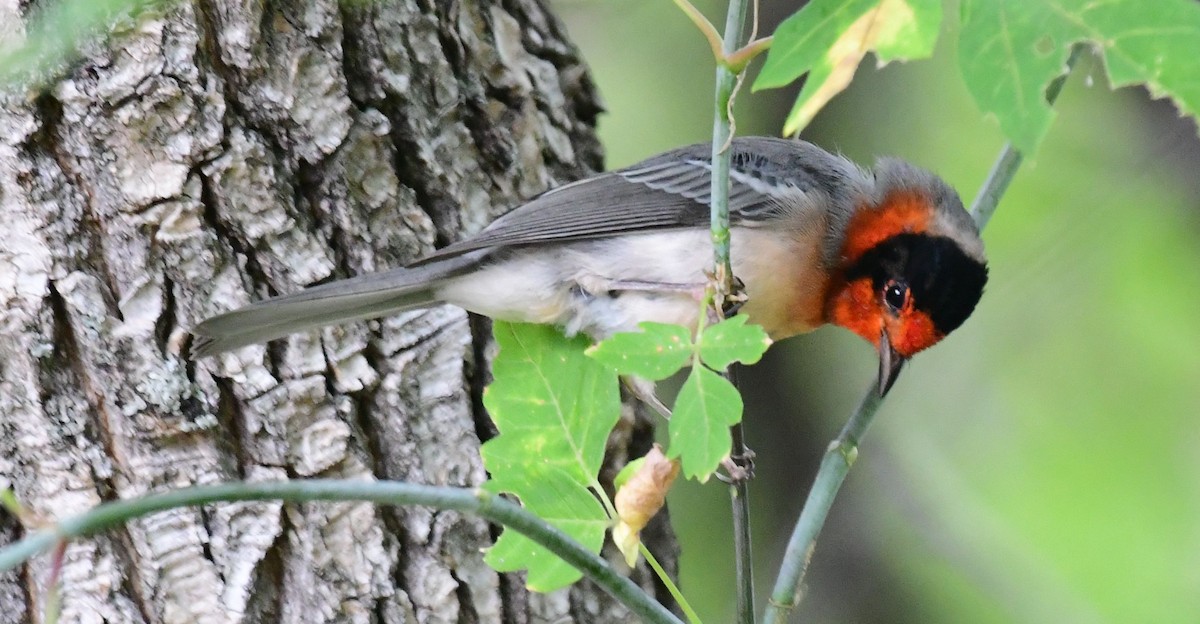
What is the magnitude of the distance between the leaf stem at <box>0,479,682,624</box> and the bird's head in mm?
1538

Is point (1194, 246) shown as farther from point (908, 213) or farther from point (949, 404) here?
point (908, 213)

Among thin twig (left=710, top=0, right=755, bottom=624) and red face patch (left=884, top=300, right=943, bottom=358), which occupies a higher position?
red face patch (left=884, top=300, right=943, bottom=358)

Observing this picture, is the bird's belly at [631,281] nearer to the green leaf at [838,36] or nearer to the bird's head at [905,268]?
the bird's head at [905,268]

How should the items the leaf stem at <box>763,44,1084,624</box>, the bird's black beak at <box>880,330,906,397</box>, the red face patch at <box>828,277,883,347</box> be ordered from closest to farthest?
the leaf stem at <box>763,44,1084,624</box> → the bird's black beak at <box>880,330,906,397</box> → the red face patch at <box>828,277,883,347</box>

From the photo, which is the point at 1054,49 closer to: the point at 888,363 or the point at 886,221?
the point at 888,363

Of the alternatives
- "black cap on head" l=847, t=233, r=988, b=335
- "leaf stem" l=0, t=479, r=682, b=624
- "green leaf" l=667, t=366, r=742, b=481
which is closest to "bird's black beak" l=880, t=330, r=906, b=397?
"black cap on head" l=847, t=233, r=988, b=335

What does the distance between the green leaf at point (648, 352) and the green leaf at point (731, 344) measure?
1.1 inches

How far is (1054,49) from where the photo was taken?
1208 millimetres

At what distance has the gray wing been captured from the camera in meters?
3.30

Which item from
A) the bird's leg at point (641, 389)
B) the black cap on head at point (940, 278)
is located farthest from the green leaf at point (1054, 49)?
the bird's leg at point (641, 389)

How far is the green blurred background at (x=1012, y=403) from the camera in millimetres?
5086

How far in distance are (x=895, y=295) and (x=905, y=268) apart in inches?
4.0

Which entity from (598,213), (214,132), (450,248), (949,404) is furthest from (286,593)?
(949,404)

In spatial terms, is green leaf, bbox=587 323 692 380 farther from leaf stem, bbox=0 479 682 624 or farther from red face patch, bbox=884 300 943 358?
red face patch, bbox=884 300 943 358
